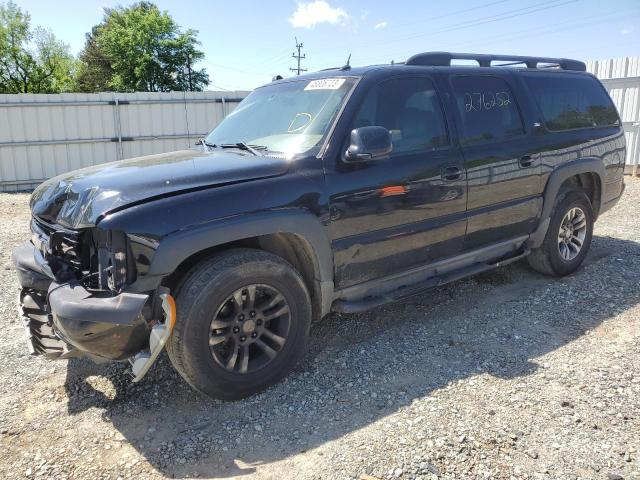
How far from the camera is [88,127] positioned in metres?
13.2

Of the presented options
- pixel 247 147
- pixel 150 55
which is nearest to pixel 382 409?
pixel 247 147

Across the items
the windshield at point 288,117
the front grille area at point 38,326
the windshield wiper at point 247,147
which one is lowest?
the front grille area at point 38,326

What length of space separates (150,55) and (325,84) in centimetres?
4477

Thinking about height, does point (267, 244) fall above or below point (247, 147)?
below

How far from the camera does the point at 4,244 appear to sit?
725 centimetres

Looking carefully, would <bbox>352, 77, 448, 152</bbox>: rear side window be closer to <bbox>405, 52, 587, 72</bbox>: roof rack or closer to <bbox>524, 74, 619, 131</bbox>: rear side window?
<bbox>405, 52, 587, 72</bbox>: roof rack

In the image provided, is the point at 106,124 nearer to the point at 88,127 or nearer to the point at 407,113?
the point at 88,127

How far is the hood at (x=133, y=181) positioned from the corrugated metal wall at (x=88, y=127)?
10550mm

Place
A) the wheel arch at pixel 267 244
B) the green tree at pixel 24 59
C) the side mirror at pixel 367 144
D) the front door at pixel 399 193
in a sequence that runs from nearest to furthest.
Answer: the wheel arch at pixel 267 244 < the side mirror at pixel 367 144 < the front door at pixel 399 193 < the green tree at pixel 24 59

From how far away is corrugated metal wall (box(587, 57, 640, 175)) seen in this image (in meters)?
11.8

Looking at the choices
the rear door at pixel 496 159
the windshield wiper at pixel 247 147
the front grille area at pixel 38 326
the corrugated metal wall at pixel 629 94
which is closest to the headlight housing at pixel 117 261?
the front grille area at pixel 38 326

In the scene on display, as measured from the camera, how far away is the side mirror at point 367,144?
3314mm

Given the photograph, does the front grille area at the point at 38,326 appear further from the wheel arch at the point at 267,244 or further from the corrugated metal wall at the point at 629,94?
the corrugated metal wall at the point at 629,94

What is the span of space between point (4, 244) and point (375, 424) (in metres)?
6.46
